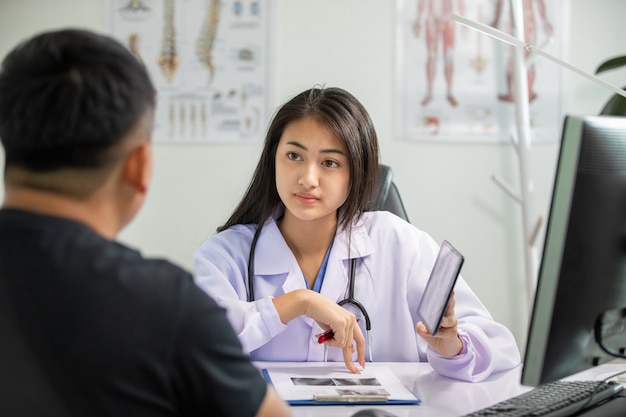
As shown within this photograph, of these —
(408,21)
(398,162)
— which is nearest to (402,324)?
(398,162)

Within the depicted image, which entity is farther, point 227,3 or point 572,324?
point 227,3

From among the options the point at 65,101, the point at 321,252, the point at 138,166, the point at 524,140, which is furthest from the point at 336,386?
the point at 524,140

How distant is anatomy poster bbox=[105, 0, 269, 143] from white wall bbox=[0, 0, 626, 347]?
0.07 metres

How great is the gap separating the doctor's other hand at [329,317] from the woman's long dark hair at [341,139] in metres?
0.34

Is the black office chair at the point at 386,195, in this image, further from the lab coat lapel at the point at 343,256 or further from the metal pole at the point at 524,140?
the metal pole at the point at 524,140

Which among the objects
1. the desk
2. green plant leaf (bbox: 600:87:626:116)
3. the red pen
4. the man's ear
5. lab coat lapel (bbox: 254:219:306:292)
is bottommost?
the desk

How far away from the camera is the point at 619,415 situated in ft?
3.84

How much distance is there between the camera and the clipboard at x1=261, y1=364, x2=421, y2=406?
125 cm

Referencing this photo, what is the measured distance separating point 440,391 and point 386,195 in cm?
79

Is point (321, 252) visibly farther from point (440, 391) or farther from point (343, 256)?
point (440, 391)

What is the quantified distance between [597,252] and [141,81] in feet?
2.10

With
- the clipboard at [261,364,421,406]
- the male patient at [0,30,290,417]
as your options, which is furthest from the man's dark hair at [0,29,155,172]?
the clipboard at [261,364,421,406]

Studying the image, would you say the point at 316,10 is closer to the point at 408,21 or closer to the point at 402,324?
the point at 408,21

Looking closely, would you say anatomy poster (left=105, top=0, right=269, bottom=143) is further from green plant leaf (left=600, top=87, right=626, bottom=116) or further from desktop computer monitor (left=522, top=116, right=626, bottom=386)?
desktop computer monitor (left=522, top=116, right=626, bottom=386)
